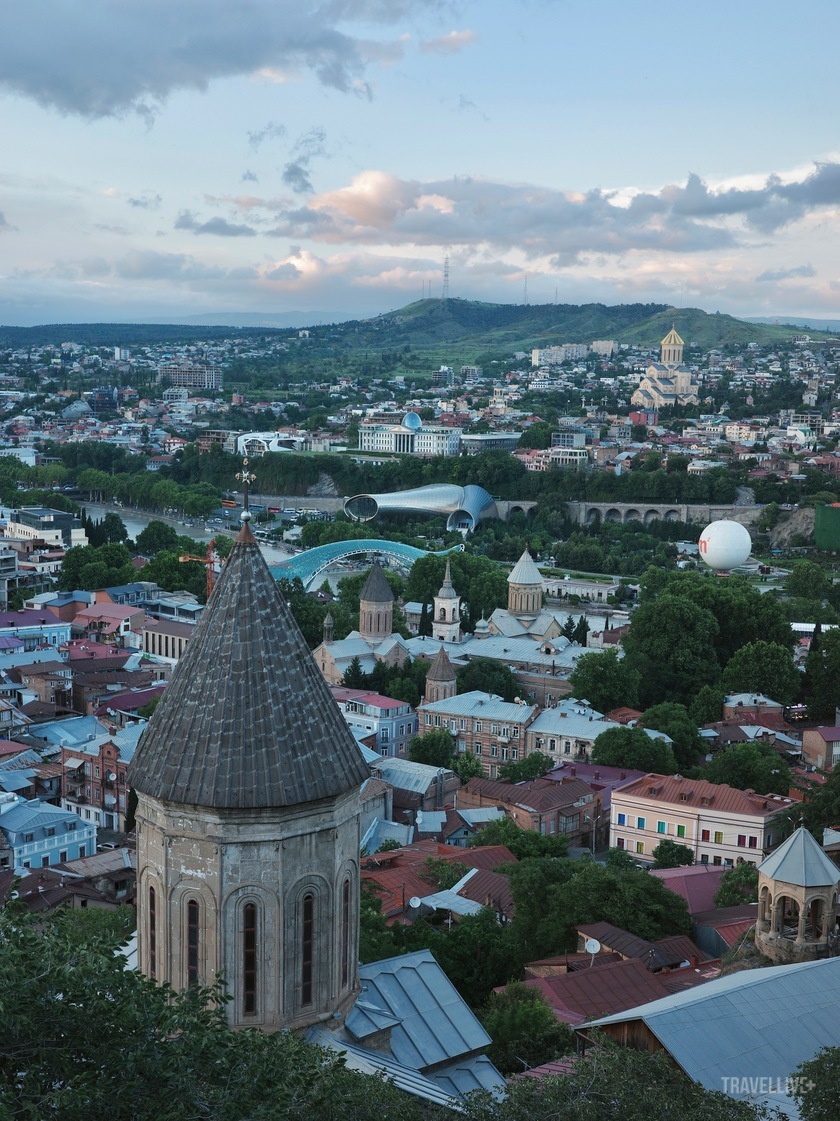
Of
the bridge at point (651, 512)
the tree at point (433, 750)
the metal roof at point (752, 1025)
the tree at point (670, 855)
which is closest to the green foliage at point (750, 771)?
the tree at point (670, 855)

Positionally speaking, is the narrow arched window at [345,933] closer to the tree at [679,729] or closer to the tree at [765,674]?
the tree at [679,729]

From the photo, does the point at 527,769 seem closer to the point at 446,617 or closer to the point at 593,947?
the point at 593,947

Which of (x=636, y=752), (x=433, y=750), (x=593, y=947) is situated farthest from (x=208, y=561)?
(x=593, y=947)

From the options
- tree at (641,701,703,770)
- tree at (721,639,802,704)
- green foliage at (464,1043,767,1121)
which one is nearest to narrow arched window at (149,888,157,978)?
green foliage at (464,1043,767,1121)

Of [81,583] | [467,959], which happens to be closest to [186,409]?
[81,583]

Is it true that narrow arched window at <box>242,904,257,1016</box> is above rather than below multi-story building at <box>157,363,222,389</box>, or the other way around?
above

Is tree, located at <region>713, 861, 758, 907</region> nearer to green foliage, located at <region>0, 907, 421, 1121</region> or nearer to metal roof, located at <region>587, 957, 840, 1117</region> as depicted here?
metal roof, located at <region>587, 957, 840, 1117</region>

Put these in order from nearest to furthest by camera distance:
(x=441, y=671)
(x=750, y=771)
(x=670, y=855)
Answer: (x=670, y=855)
(x=750, y=771)
(x=441, y=671)
